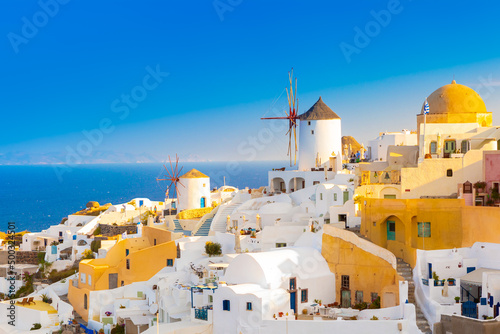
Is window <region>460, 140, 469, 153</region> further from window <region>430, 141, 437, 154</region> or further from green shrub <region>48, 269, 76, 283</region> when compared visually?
green shrub <region>48, 269, 76, 283</region>

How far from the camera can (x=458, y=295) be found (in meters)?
23.1

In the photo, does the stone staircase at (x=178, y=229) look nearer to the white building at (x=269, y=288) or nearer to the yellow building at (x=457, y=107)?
the white building at (x=269, y=288)

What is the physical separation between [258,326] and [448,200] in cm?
857

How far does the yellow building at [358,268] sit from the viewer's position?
25.4 meters

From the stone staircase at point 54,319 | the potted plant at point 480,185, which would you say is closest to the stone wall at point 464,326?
the potted plant at point 480,185

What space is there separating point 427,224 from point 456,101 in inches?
368

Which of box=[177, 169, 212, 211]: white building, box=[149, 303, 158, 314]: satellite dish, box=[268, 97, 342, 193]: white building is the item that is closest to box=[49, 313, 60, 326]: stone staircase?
box=[149, 303, 158, 314]: satellite dish

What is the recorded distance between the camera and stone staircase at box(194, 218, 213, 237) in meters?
36.5

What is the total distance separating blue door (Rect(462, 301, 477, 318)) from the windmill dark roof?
782 inches

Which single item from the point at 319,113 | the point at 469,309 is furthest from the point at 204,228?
the point at 469,309

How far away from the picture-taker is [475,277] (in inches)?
920

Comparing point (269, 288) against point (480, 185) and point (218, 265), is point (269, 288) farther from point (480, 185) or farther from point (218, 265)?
point (480, 185)

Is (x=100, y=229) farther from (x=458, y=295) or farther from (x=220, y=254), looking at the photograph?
(x=458, y=295)

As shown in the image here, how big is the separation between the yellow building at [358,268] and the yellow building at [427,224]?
132cm
